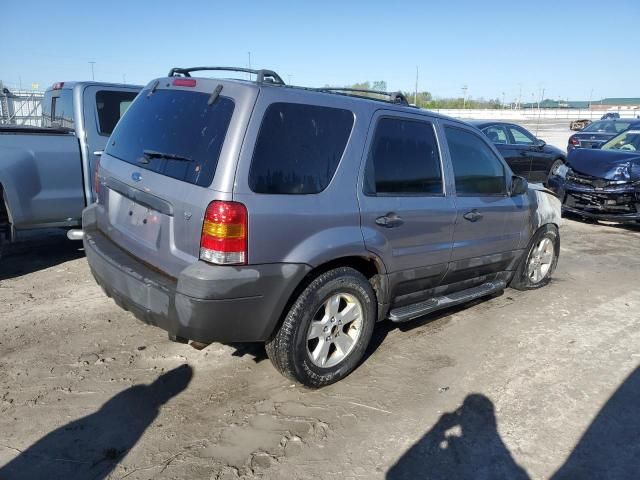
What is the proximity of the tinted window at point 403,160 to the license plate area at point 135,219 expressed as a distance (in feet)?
4.45

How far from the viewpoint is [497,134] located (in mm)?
11156

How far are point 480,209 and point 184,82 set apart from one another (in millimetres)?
2514

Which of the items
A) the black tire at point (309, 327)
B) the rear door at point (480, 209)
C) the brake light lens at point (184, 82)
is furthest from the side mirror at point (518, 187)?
the brake light lens at point (184, 82)

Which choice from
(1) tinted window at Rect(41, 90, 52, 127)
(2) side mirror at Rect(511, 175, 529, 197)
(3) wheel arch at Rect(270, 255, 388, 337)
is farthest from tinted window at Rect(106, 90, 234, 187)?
(1) tinted window at Rect(41, 90, 52, 127)

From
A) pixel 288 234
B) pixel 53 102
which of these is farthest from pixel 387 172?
pixel 53 102

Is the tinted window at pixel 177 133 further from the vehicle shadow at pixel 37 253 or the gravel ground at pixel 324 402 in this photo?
the vehicle shadow at pixel 37 253

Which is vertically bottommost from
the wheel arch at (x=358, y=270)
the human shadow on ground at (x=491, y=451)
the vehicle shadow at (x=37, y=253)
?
the human shadow on ground at (x=491, y=451)

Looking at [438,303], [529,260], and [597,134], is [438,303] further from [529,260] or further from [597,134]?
[597,134]

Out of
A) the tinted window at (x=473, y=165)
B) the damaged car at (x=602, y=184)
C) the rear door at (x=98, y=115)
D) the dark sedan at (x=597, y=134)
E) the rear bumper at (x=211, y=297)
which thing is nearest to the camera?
the rear bumper at (x=211, y=297)

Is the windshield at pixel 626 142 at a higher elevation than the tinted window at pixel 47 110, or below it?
below

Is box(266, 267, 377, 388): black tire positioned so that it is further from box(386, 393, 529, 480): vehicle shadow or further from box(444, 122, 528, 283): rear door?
box(444, 122, 528, 283): rear door

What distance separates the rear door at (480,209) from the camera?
4.06 meters

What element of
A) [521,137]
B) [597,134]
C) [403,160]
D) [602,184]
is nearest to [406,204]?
[403,160]

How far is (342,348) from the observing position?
3.43 metres
